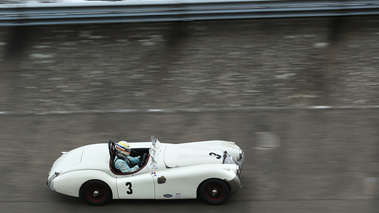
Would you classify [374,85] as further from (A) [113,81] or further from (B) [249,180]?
(A) [113,81]

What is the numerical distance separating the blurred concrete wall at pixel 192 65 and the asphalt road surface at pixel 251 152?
0.51 m

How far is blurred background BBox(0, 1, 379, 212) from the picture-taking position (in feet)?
26.9

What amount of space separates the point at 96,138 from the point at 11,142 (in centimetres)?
162

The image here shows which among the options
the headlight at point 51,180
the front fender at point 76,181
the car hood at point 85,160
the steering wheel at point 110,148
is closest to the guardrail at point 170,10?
the car hood at point 85,160

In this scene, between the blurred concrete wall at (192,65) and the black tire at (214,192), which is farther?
the blurred concrete wall at (192,65)

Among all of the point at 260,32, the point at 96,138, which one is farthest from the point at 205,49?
the point at 96,138

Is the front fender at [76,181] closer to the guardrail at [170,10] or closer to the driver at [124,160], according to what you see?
Answer: the driver at [124,160]

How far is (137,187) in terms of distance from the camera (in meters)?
7.64

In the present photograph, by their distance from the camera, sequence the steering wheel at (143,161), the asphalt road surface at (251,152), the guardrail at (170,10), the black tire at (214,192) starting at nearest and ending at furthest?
the black tire at (214,192) → the asphalt road surface at (251,152) → the steering wheel at (143,161) → the guardrail at (170,10)

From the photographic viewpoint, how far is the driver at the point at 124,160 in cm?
779

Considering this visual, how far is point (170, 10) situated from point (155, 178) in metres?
5.93

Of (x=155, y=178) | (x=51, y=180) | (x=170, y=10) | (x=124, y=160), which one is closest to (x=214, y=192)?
(x=155, y=178)

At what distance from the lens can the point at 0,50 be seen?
12.3 metres

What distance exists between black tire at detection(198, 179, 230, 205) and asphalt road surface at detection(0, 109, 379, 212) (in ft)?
0.39
